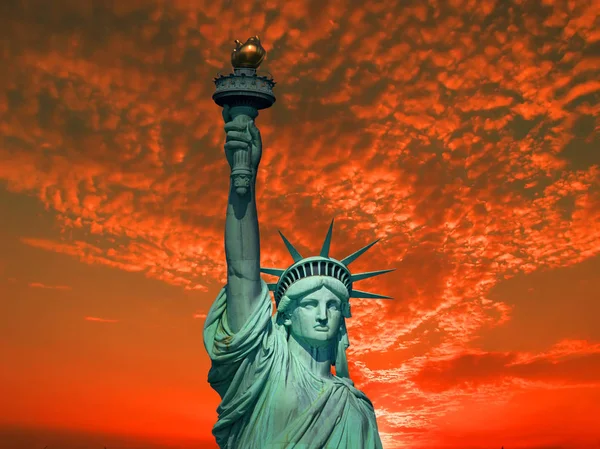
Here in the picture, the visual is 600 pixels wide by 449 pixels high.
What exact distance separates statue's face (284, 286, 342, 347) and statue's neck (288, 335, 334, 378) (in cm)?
14

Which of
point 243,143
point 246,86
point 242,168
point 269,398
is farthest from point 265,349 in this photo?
point 246,86

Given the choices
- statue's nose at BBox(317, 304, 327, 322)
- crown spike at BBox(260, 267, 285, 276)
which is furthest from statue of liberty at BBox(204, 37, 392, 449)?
crown spike at BBox(260, 267, 285, 276)

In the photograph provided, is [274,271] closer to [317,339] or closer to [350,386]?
[317,339]

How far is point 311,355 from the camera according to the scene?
18.1m

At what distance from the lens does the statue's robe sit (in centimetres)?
1689

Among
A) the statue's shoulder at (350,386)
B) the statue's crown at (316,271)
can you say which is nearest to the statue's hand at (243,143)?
the statue's crown at (316,271)

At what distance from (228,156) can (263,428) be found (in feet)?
17.6

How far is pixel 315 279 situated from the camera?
1792 cm

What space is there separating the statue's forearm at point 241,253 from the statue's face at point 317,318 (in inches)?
44.7

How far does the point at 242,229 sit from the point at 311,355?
121 inches

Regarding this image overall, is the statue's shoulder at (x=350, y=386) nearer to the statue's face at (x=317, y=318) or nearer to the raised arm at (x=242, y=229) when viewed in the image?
the statue's face at (x=317, y=318)

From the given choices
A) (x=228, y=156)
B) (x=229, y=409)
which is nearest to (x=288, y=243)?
(x=228, y=156)

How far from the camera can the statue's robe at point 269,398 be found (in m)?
16.9

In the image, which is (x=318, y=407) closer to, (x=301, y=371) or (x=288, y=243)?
(x=301, y=371)
